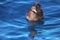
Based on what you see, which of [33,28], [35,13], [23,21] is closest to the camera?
[33,28]

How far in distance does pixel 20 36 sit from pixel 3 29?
0.75 metres

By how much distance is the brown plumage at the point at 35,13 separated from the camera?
1104cm

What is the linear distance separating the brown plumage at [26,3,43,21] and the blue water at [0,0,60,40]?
209mm

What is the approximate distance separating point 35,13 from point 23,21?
0.55m

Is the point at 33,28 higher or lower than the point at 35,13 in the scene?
lower

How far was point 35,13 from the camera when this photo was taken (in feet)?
36.6

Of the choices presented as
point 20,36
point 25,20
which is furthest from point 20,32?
point 25,20

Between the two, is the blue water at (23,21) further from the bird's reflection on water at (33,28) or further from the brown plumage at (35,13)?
the brown plumage at (35,13)

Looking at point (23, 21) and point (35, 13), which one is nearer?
point (35, 13)

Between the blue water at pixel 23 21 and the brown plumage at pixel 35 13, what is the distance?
8.2 inches

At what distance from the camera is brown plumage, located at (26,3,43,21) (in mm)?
11043

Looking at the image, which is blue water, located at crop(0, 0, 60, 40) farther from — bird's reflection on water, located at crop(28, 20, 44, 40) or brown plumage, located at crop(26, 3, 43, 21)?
brown plumage, located at crop(26, 3, 43, 21)

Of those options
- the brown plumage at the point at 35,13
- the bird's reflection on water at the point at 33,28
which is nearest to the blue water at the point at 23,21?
the bird's reflection on water at the point at 33,28

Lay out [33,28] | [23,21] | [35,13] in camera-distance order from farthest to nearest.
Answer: [23,21]
[35,13]
[33,28]
